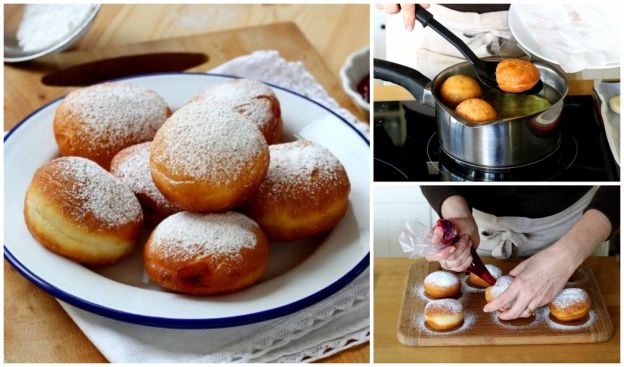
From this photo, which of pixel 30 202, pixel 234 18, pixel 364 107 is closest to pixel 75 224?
pixel 30 202

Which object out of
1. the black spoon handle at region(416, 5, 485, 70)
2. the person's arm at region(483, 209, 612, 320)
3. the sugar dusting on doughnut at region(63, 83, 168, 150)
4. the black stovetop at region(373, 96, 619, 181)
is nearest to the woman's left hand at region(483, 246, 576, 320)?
the person's arm at region(483, 209, 612, 320)

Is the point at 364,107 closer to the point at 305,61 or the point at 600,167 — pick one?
the point at 305,61

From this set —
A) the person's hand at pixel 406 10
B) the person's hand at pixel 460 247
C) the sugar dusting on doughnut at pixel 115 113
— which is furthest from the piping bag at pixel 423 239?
the sugar dusting on doughnut at pixel 115 113

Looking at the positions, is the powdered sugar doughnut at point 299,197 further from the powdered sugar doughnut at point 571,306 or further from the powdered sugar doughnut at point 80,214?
the powdered sugar doughnut at point 571,306

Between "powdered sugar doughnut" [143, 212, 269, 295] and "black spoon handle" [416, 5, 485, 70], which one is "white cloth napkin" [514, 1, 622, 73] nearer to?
"black spoon handle" [416, 5, 485, 70]

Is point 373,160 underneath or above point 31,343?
above

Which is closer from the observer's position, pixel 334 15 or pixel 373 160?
pixel 373 160

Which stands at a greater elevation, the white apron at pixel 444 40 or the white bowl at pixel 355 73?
the white apron at pixel 444 40
